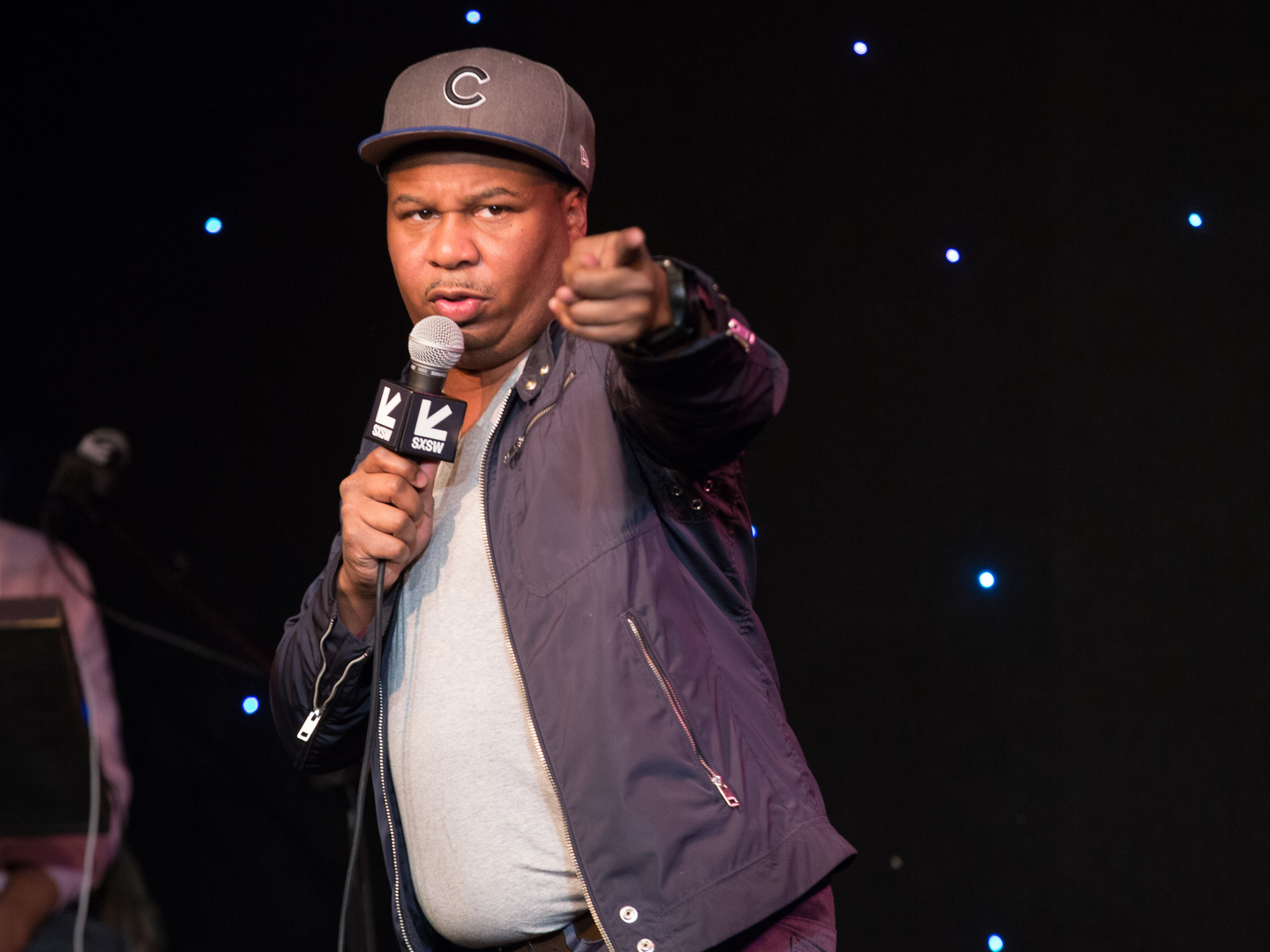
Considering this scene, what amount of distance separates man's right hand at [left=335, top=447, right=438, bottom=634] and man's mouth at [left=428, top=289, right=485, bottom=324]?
0.26 meters

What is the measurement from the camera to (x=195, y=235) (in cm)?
271

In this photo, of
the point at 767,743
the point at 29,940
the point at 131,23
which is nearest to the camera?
the point at 767,743

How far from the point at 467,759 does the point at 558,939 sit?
0.71 feet

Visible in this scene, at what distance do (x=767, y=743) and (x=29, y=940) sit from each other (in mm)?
1529

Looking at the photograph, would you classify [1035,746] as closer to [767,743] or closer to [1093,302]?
[1093,302]

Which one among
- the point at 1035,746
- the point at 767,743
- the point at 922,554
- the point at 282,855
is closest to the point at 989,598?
the point at 922,554

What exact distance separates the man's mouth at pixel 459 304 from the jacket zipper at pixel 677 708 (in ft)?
1.59

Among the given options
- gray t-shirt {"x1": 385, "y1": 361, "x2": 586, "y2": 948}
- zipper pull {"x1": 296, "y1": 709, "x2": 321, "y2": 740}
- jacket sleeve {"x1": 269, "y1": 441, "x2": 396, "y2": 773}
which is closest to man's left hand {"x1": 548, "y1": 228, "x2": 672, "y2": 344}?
gray t-shirt {"x1": 385, "y1": 361, "x2": 586, "y2": 948}

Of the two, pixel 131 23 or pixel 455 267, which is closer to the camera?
pixel 455 267

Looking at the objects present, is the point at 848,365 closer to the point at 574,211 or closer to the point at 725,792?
the point at 574,211

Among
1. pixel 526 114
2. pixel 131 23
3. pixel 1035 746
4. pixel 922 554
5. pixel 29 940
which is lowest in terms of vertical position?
pixel 29 940

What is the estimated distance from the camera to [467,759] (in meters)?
1.35

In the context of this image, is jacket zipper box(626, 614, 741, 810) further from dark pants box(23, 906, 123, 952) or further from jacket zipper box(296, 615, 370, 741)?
dark pants box(23, 906, 123, 952)

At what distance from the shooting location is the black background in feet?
8.39
